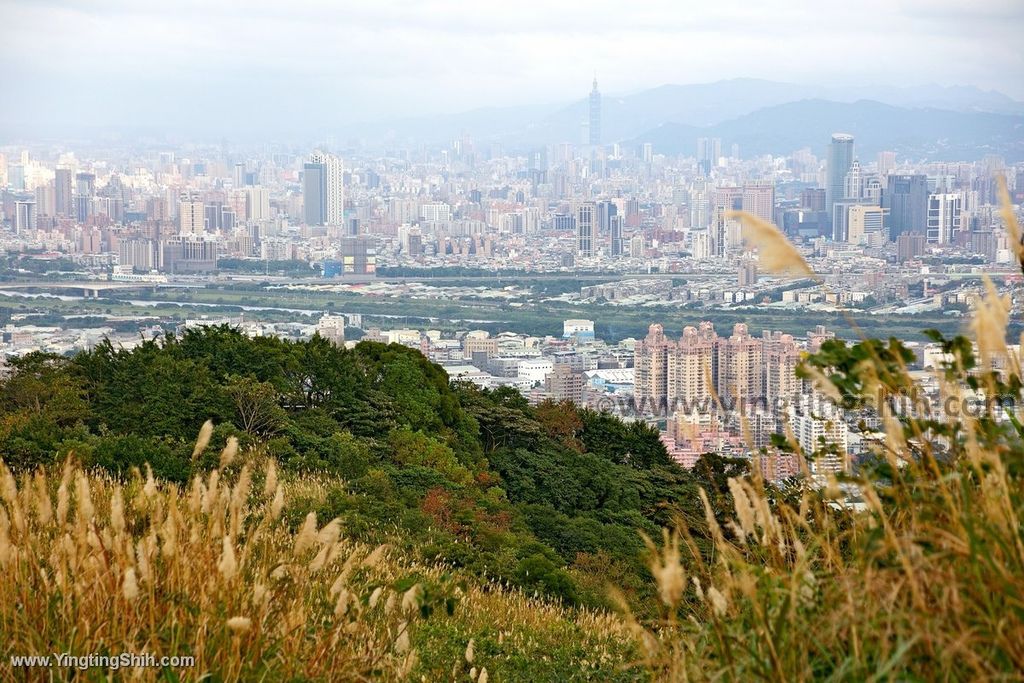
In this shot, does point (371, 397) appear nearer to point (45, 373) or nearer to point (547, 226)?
point (45, 373)

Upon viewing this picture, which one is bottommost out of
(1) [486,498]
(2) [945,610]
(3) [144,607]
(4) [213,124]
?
(1) [486,498]

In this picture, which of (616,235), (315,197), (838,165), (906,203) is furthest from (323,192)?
(906,203)

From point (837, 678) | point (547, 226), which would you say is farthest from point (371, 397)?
point (547, 226)

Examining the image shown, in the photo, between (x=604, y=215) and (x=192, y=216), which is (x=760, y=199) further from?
(x=192, y=216)

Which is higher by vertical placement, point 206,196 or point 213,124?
point 213,124

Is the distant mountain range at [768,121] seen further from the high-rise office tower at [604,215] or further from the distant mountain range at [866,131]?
the high-rise office tower at [604,215]

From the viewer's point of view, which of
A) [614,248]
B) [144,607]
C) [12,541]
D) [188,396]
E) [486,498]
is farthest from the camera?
[614,248]
